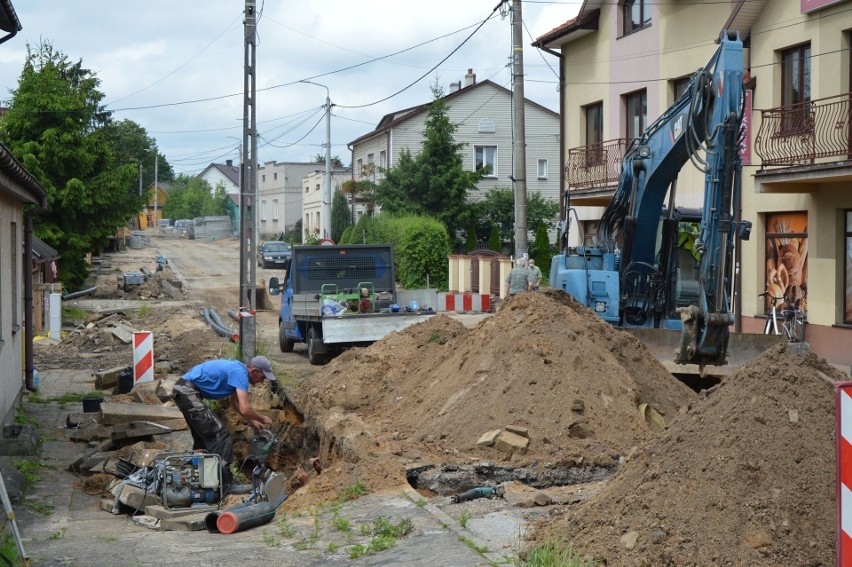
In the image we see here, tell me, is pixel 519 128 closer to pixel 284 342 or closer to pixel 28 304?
pixel 284 342

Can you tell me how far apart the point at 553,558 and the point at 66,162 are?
1202 inches

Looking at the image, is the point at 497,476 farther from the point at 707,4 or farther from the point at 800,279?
the point at 707,4

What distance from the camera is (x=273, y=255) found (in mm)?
52969

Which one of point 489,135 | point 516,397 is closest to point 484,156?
point 489,135

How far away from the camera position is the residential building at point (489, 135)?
5003 centimetres

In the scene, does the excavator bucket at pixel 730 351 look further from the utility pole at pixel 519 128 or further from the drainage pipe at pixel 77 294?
the drainage pipe at pixel 77 294

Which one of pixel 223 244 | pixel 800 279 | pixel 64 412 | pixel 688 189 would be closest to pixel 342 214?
pixel 223 244

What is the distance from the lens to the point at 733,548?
5.81 meters

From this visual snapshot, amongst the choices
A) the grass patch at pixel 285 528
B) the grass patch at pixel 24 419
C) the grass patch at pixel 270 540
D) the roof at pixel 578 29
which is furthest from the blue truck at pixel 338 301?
the grass patch at pixel 270 540

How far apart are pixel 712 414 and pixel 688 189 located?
1835cm

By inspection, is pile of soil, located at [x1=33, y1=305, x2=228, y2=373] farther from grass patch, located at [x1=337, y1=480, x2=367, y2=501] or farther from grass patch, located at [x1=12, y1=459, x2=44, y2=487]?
grass patch, located at [x1=337, y1=480, x2=367, y2=501]

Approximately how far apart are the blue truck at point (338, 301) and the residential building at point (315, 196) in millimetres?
39352

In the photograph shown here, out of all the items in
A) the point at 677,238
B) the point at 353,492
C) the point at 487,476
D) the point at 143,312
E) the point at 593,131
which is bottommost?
the point at 353,492

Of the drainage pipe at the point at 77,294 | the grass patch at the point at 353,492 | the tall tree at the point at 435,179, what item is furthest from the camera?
the tall tree at the point at 435,179
